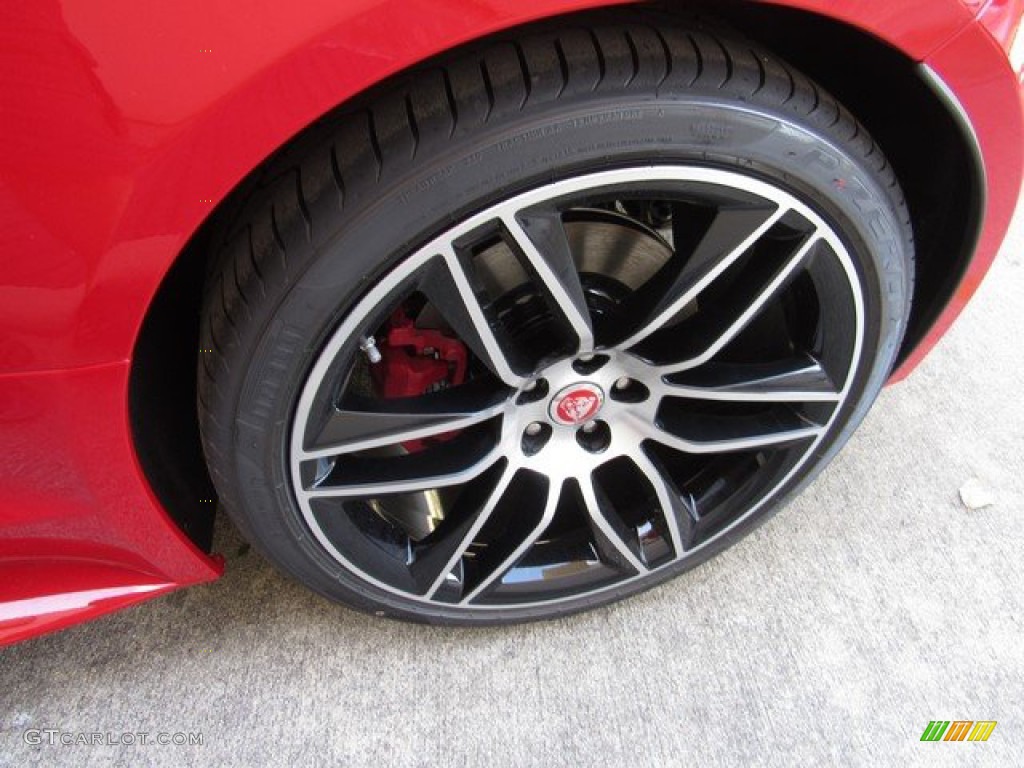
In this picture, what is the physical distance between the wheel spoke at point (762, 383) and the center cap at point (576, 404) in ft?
0.27

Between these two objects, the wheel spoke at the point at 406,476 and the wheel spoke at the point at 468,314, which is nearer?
the wheel spoke at the point at 468,314

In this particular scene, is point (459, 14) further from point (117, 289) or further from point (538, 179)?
point (117, 289)

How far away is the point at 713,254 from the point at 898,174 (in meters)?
0.37

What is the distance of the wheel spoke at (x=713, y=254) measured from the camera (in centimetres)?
77

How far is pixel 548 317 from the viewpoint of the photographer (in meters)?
0.89

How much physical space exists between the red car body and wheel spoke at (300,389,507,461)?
0.19 metres

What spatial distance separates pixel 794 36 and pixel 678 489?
0.57 m

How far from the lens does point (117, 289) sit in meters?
0.65

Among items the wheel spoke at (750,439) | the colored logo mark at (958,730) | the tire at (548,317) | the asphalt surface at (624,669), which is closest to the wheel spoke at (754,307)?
the tire at (548,317)

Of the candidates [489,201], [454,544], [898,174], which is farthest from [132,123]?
[898,174]

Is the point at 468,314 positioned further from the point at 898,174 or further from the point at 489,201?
the point at 898,174

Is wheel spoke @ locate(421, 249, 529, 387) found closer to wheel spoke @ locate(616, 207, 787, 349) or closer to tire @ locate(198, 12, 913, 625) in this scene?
tire @ locate(198, 12, 913, 625)

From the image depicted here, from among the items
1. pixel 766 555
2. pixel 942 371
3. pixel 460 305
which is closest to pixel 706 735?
pixel 766 555

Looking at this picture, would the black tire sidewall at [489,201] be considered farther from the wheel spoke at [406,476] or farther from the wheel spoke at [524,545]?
the wheel spoke at [524,545]
